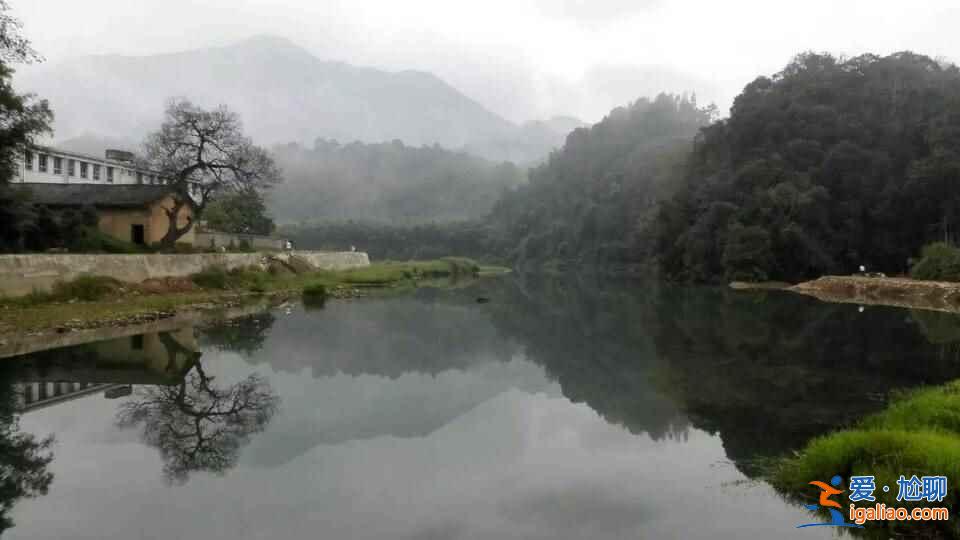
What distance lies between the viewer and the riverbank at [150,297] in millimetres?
19344

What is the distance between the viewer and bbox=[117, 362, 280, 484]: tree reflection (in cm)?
890

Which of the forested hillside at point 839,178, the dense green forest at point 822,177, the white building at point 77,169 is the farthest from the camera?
the dense green forest at point 822,177

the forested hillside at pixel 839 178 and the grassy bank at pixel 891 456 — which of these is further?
the forested hillside at pixel 839 178

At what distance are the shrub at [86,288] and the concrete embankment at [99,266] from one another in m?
0.25

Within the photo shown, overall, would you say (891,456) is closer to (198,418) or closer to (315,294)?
(198,418)

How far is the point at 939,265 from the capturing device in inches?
1663

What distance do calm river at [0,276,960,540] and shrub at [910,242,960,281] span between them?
79.8 ft

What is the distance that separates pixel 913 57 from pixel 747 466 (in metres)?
70.4

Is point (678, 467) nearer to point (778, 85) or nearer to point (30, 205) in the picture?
point (30, 205)

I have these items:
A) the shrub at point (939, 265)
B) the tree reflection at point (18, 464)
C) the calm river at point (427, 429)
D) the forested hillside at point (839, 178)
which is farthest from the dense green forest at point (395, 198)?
the tree reflection at point (18, 464)

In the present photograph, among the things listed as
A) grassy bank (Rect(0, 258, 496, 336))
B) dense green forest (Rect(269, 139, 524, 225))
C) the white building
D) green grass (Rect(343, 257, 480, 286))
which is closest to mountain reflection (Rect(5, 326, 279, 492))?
grassy bank (Rect(0, 258, 496, 336))

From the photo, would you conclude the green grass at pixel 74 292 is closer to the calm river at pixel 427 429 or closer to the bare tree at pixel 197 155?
the calm river at pixel 427 429

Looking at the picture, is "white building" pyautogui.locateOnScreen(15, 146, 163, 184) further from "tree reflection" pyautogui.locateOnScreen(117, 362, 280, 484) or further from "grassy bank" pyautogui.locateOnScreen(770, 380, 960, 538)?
"grassy bank" pyautogui.locateOnScreen(770, 380, 960, 538)

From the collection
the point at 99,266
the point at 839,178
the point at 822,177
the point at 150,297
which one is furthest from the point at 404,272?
the point at 839,178
